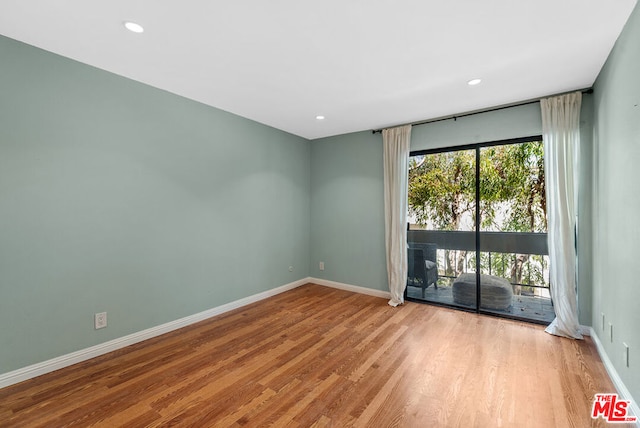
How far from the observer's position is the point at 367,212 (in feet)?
14.3

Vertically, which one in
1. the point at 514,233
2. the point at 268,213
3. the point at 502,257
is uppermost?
the point at 268,213

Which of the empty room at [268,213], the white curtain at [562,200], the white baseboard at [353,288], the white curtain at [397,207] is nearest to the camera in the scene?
the empty room at [268,213]

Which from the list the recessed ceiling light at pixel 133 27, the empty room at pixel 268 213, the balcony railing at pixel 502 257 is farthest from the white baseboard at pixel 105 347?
the balcony railing at pixel 502 257

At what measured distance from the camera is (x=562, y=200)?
9.52ft

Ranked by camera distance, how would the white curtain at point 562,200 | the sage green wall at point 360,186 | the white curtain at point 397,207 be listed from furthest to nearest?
the white curtain at point 397,207 → the sage green wall at point 360,186 → the white curtain at point 562,200

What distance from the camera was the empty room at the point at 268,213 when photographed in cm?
183

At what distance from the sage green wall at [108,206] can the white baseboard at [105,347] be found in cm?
5

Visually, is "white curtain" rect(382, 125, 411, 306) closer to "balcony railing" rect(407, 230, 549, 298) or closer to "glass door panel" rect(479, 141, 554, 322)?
"balcony railing" rect(407, 230, 549, 298)

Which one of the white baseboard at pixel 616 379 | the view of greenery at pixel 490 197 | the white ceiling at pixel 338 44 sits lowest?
the white baseboard at pixel 616 379

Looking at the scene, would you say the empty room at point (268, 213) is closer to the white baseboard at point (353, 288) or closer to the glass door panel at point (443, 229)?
the glass door panel at point (443, 229)

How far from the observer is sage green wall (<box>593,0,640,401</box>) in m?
1.71

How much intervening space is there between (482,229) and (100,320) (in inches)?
165

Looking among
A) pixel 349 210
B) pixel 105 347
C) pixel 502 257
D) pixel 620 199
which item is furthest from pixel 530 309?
pixel 105 347

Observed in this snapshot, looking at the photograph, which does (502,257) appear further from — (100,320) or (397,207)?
(100,320)
